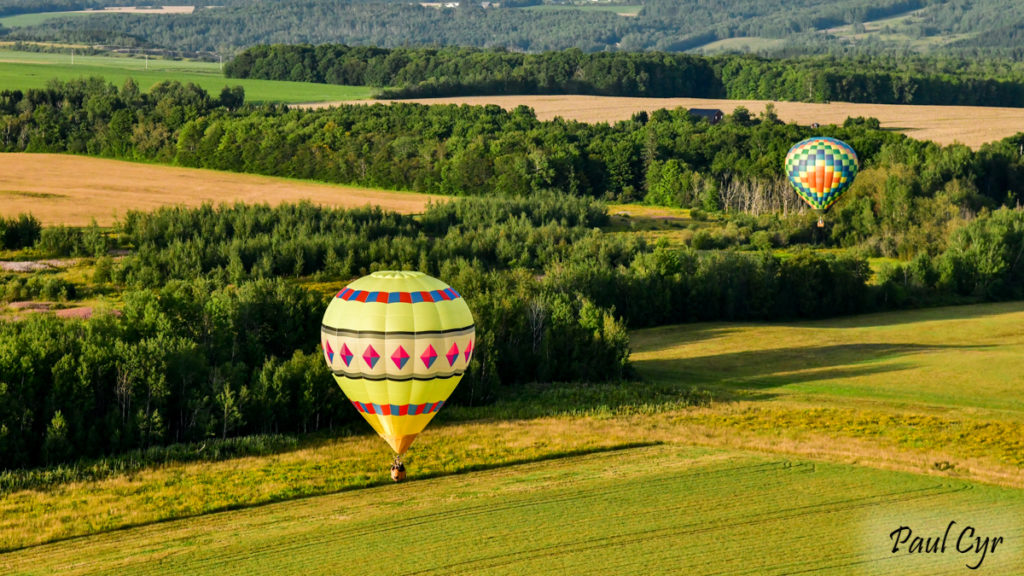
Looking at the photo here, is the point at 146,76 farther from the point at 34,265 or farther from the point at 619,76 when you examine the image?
the point at 34,265

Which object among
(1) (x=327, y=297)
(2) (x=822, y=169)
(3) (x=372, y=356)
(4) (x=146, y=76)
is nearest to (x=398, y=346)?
(3) (x=372, y=356)

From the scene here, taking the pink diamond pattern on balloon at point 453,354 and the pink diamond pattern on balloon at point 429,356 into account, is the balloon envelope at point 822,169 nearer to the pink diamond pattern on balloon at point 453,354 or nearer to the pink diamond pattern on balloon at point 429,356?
the pink diamond pattern on balloon at point 453,354

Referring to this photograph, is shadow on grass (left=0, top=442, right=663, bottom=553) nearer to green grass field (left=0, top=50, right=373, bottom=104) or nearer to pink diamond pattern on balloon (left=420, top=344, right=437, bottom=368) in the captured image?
pink diamond pattern on balloon (left=420, top=344, right=437, bottom=368)

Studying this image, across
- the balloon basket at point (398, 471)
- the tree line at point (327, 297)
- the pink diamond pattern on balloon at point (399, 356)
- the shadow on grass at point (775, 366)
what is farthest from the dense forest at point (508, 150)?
the pink diamond pattern on balloon at point (399, 356)

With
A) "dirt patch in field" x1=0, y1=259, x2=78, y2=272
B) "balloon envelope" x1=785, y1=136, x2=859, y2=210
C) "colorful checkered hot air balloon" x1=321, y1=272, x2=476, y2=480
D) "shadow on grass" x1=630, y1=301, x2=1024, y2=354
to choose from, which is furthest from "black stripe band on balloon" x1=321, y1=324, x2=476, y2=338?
"balloon envelope" x1=785, y1=136, x2=859, y2=210

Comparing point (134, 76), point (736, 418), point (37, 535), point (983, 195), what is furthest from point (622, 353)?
point (134, 76)
